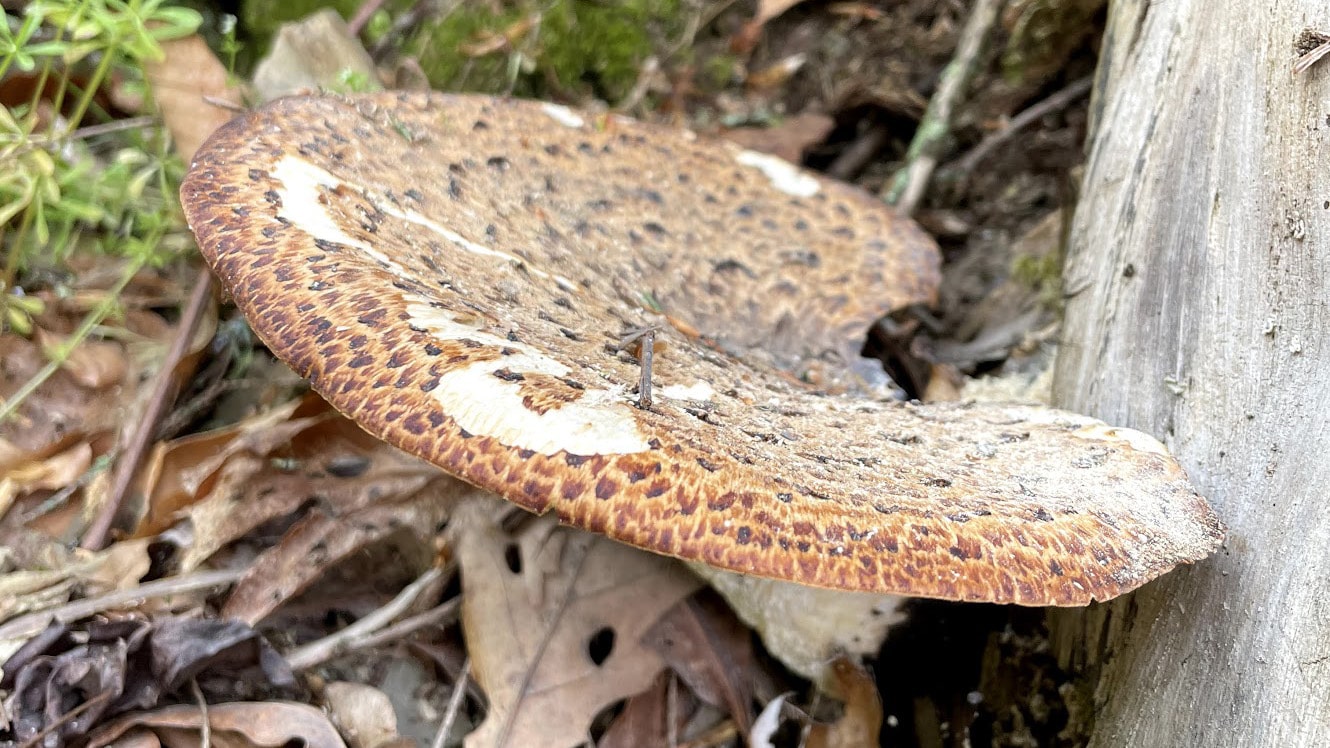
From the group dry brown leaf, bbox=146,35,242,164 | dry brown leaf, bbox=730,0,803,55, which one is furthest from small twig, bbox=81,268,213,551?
dry brown leaf, bbox=730,0,803,55

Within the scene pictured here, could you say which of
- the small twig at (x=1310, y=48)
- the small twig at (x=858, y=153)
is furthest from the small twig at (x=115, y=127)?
the small twig at (x=1310, y=48)

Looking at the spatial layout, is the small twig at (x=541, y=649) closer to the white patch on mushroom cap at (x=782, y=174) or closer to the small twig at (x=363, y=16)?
the white patch on mushroom cap at (x=782, y=174)

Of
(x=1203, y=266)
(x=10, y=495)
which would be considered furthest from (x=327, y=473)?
(x=1203, y=266)

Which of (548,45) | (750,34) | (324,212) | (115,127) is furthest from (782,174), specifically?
(115,127)

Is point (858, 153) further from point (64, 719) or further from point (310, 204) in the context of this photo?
point (64, 719)

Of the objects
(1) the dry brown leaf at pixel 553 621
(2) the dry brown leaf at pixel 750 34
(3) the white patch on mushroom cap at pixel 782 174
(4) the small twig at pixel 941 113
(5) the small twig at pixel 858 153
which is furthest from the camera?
(2) the dry brown leaf at pixel 750 34
